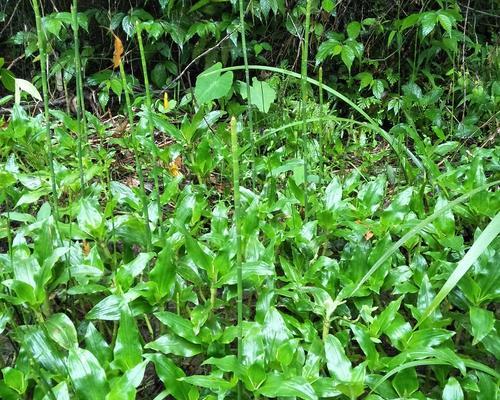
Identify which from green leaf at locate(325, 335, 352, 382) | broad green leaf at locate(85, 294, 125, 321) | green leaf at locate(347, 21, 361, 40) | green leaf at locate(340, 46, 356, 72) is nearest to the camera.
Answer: green leaf at locate(325, 335, 352, 382)

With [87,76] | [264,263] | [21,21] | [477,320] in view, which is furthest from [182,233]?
[21,21]

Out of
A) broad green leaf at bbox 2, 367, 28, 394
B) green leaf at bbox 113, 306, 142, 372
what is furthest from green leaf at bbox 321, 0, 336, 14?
broad green leaf at bbox 2, 367, 28, 394

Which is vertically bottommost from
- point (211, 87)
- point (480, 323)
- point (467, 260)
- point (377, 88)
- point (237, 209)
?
point (377, 88)

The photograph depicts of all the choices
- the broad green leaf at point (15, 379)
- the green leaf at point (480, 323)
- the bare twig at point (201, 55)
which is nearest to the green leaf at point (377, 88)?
the bare twig at point (201, 55)

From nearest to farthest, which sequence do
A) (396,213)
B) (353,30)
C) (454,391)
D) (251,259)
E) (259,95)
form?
(454,391)
(251,259)
(396,213)
(259,95)
(353,30)

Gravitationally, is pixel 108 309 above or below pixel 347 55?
above

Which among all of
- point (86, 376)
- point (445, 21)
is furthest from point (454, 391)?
point (445, 21)

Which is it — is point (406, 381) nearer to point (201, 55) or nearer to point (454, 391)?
point (454, 391)

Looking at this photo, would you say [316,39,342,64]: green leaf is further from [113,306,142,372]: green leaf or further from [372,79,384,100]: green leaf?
[113,306,142,372]: green leaf

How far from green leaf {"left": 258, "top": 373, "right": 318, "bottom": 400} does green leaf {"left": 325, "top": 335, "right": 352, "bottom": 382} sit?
0.09 m

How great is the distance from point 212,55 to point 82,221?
1.79m

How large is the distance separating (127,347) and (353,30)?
2.15 metres

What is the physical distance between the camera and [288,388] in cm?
102

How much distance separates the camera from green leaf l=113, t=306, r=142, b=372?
112cm
